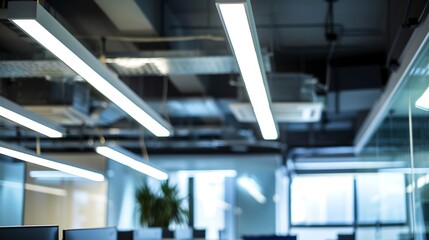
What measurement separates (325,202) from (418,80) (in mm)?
9768

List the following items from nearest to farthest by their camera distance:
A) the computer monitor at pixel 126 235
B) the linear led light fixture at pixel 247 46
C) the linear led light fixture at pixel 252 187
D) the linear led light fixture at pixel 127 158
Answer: the linear led light fixture at pixel 247 46
the linear led light fixture at pixel 127 158
the computer monitor at pixel 126 235
the linear led light fixture at pixel 252 187

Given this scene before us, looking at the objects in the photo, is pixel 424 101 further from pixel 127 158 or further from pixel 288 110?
pixel 127 158

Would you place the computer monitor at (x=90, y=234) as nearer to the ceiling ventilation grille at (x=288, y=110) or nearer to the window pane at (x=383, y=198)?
the ceiling ventilation grille at (x=288, y=110)

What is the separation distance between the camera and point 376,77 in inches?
311

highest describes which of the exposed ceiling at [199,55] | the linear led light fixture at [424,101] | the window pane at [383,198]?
the exposed ceiling at [199,55]

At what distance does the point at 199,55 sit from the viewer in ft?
19.4

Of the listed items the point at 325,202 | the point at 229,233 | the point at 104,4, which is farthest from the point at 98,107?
the point at 325,202

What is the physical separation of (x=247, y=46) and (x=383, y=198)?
5.11m

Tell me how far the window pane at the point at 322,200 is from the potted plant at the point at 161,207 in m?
3.03

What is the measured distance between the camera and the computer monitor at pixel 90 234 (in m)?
4.82

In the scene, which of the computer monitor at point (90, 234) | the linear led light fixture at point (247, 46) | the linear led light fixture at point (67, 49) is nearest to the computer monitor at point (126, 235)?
the computer monitor at point (90, 234)

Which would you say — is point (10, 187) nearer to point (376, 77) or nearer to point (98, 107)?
point (98, 107)

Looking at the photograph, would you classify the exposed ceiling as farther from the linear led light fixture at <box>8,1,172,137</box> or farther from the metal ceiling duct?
the linear led light fixture at <box>8,1,172,137</box>

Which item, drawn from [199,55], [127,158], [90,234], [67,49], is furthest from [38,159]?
[67,49]
